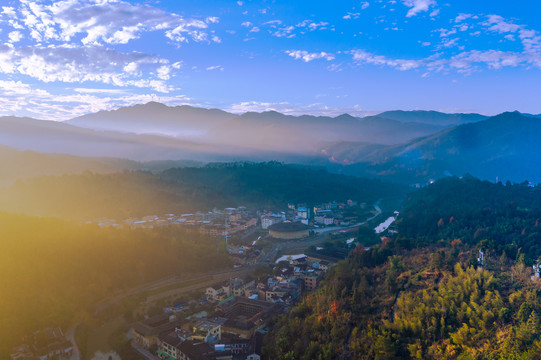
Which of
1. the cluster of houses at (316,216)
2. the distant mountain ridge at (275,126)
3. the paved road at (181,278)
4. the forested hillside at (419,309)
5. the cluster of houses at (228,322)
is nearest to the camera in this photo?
the forested hillside at (419,309)

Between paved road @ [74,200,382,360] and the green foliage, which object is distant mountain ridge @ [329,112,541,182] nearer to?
the green foliage

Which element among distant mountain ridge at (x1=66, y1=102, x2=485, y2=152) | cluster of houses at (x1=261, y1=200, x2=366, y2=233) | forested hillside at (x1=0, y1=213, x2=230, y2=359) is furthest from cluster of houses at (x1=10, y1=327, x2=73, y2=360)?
distant mountain ridge at (x1=66, y1=102, x2=485, y2=152)

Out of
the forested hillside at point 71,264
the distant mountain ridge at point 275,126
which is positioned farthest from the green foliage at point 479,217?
the distant mountain ridge at point 275,126

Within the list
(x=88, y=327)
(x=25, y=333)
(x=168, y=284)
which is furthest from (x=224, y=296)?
(x=25, y=333)

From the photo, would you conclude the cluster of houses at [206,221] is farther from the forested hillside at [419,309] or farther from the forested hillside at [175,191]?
the forested hillside at [419,309]

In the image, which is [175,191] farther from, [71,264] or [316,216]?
[71,264]

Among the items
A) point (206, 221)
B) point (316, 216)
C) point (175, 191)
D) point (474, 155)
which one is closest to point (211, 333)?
point (206, 221)
